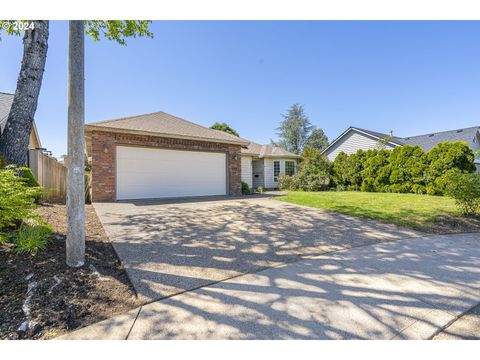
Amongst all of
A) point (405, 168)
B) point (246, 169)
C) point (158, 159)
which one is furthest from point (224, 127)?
point (405, 168)

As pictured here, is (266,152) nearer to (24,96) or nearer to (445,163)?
(445,163)

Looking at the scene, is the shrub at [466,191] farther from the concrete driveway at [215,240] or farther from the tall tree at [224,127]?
the tall tree at [224,127]

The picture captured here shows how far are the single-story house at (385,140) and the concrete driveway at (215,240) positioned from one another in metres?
14.9

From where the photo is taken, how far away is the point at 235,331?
1797 mm

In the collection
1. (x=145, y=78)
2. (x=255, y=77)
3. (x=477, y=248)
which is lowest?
(x=477, y=248)

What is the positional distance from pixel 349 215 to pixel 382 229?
144 cm

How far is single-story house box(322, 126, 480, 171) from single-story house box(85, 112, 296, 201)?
1284 cm

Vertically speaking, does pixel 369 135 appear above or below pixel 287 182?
above

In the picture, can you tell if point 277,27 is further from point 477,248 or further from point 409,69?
point 477,248

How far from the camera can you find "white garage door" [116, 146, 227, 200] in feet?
30.2

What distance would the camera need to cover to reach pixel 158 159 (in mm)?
9812

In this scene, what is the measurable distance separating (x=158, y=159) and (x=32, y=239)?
276 inches
